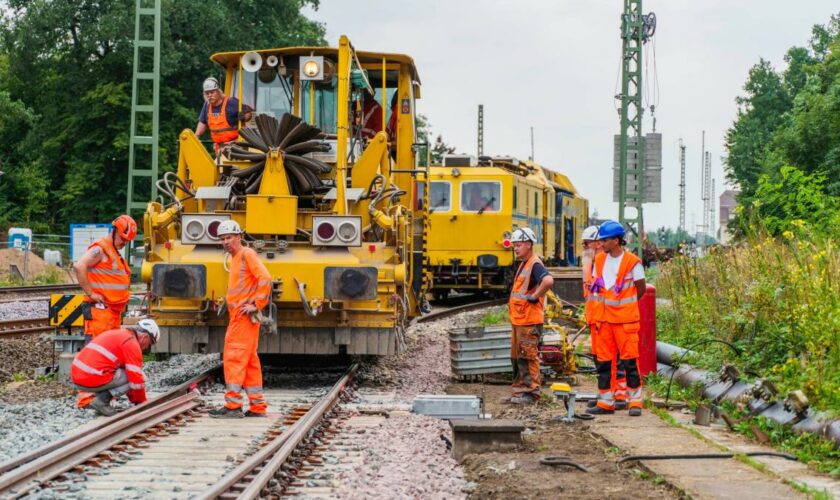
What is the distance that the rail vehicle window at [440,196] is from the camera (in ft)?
79.4

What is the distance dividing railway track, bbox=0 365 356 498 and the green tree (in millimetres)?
31743

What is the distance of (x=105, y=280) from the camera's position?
1092 cm

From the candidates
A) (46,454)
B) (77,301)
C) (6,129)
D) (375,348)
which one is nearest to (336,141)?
(375,348)

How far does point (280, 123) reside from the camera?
11.8m

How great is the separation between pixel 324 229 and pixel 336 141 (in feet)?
5.95

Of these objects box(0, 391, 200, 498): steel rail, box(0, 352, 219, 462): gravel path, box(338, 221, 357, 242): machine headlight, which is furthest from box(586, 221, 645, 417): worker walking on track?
box(0, 352, 219, 462): gravel path

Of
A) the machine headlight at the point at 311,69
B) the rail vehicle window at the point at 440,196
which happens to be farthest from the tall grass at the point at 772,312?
the rail vehicle window at the point at 440,196

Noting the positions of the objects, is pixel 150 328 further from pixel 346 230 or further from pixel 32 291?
pixel 32 291

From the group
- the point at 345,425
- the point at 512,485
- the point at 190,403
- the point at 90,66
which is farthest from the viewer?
the point at 90,66

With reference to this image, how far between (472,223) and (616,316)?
1412 centimetres

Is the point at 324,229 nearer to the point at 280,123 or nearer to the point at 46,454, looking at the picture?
the point at 280,123

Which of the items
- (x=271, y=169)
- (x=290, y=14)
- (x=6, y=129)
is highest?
(x=290, y=14)

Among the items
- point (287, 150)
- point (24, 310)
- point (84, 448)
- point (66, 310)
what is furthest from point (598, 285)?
point (24, 310)

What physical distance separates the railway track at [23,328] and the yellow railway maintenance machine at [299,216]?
5.60 m
